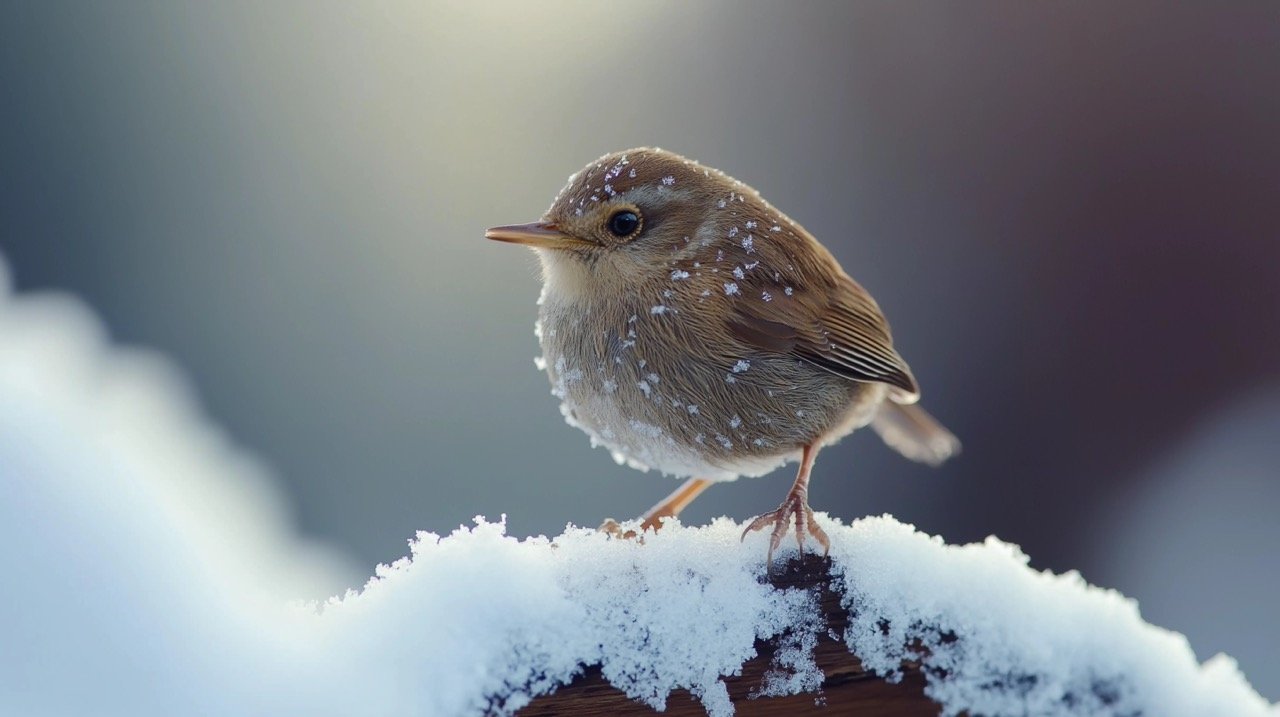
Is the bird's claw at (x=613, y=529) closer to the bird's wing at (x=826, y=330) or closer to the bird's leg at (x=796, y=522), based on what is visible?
the bird's leg at (x=796, y=522)

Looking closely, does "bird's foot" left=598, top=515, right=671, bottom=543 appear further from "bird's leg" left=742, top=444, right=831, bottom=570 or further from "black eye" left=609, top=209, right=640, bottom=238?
"black eye" left=609, top=209, right=640, bottom=238

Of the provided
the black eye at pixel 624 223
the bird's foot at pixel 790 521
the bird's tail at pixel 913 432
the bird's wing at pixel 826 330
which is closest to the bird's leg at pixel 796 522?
the bird's foot at pixel 790 521

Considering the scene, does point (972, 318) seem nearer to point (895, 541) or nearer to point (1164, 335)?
point (1164, 335)

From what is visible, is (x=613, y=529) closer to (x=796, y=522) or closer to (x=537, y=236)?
(x=796, y=522)

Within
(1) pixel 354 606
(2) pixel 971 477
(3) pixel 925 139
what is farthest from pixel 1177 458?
(1) pixel 354 606

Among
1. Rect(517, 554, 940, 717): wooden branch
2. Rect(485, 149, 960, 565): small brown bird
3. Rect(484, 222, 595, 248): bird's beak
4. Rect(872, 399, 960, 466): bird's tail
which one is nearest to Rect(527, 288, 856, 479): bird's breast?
Rect(485, 149, 960, 565): small brown bird
